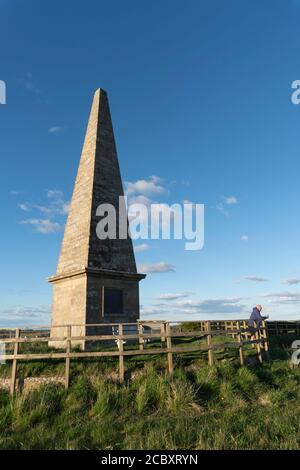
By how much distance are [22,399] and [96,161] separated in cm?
1137

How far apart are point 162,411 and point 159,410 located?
8 cm

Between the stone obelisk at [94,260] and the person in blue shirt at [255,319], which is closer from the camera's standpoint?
the person in blue shirt at [255,319]

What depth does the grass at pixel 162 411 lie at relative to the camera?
248 inches

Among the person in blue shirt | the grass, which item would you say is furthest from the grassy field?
the person in blue shirt

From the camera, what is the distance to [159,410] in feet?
26.1

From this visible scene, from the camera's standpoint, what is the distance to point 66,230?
17062mm

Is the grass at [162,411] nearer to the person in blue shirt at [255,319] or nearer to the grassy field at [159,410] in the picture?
the grassy field at [159,410]

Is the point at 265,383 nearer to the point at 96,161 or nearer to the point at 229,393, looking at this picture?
the point at 229,393

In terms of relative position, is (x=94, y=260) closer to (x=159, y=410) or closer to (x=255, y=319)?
(x=255, y=319)

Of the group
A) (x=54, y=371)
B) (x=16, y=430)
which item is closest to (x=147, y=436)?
(x=16, y=430)

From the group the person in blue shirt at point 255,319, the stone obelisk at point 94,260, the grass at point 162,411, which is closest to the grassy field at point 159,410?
the grass at point 162,411

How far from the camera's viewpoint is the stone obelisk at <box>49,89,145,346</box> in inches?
572

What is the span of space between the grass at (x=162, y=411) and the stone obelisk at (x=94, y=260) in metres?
4.92

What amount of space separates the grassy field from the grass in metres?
0.02
